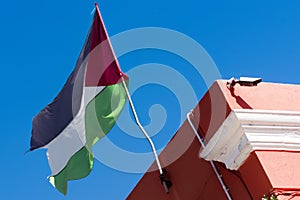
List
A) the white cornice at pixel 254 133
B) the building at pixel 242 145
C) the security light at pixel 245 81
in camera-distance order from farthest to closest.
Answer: the security light at pixel 245 81 < the white cornice at pixel 254 133 < the building at pixel 242 145

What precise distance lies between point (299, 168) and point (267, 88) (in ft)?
3.77

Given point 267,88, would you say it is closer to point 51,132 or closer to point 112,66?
point 112,66

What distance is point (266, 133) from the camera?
6121mm

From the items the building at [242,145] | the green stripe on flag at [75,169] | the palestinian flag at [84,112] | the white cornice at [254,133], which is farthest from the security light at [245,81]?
the green stripe on flag at [75,169]

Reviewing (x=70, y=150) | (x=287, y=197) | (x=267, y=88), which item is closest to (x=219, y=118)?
(x=267, y=88)

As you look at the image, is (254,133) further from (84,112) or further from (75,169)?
(75,169)

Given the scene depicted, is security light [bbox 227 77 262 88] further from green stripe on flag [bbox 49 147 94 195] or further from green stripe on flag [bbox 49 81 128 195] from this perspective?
green stripe on flag [bbox 49 147 94 195]

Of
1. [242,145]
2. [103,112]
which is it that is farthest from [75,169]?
[242,145]

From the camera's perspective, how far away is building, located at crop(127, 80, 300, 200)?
5875 mm

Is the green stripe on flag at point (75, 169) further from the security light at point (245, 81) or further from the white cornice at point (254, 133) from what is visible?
the security light at point (245, 81)

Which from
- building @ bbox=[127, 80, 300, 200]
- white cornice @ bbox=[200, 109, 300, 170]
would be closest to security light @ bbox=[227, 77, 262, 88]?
building @ bbox=[127, 80, 300, 200]

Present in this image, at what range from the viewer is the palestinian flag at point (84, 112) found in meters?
7.80

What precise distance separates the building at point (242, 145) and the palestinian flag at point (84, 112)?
1198 mm

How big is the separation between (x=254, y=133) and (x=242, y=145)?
18 cm
